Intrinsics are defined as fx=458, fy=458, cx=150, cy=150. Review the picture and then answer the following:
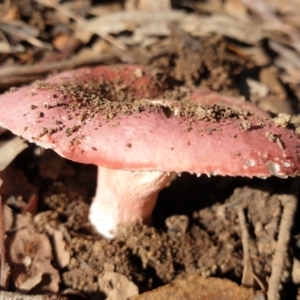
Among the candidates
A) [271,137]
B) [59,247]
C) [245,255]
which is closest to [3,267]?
[59,247]

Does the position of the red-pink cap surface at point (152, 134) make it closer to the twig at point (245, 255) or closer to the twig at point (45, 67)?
the twig at point (245, 255)

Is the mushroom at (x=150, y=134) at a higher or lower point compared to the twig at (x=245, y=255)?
higher

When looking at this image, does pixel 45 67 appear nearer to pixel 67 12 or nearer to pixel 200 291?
pixel 67 12

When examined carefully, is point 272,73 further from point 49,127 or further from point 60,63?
point 49,127

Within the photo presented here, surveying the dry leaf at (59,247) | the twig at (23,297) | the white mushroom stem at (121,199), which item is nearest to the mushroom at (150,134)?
the white mushroom stem at (121,199)

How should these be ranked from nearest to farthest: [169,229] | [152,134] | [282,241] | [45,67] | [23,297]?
[152,134] < [23,297] < [282,241] < [169,229] < [45,67]

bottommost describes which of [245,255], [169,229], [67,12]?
[169,229]
